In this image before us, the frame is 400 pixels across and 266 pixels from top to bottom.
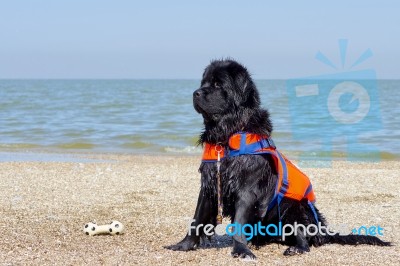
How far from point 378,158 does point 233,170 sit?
1068 centimetres

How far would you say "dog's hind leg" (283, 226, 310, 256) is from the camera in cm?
564

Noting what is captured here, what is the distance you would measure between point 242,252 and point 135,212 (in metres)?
2.44

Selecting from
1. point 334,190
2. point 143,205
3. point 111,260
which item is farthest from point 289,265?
point 334,190

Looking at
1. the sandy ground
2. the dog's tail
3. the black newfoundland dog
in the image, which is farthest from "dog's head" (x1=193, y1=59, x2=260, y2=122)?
the dog's tail

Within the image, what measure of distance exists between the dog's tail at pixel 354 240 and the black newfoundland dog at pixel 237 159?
443mm

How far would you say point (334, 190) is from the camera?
30.9 ft

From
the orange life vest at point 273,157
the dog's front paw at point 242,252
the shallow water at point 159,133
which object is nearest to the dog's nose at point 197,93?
the orange life vest at point 273,157

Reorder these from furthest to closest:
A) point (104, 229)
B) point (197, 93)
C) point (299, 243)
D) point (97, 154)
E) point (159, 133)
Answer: point (159, 133) → point (97, 154) → point (104, 229) → point (299, 243) → point (197, 93)

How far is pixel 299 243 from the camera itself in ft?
18.8

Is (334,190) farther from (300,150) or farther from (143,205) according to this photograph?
(300,150)

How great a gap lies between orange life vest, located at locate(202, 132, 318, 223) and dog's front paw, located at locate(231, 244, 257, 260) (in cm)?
44

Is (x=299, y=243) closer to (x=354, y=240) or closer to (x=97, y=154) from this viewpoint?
(x=354, y=240)

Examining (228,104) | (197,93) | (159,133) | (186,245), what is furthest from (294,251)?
(159,133)

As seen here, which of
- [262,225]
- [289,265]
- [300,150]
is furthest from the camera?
[300,150]
